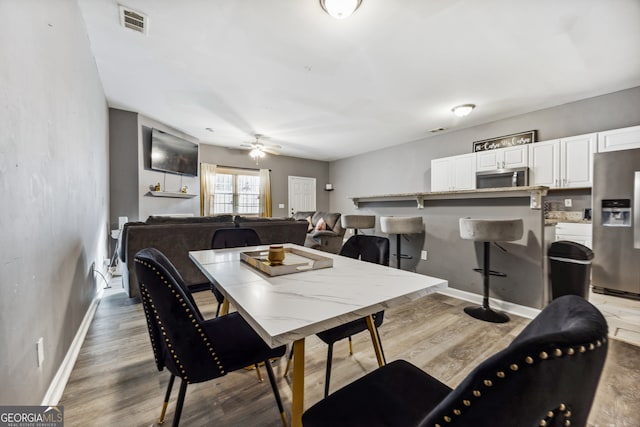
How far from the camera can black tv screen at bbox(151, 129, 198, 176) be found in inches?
184

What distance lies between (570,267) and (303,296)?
9.29ft

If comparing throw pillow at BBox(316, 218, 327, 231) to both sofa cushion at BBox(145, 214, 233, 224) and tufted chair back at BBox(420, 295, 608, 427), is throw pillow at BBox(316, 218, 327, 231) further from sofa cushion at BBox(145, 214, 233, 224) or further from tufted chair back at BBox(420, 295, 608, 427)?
tufted chair back at BBox(420, 295, 608, 427)

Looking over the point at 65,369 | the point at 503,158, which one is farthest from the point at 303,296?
the point at 503,158

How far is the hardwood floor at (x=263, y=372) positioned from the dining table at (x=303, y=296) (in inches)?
22.5

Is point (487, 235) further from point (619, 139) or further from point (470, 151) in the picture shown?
point (470, 151)

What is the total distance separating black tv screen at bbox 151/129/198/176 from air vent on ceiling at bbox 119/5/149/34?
2.64m

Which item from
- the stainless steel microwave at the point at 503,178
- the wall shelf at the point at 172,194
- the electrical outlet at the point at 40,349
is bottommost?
the electrical outlet at the point at 40,349

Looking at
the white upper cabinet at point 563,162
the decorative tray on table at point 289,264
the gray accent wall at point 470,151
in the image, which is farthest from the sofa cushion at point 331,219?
the decorative tray on table at point 289,264

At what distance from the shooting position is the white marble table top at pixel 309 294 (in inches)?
29.0

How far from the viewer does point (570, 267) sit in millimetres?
2420

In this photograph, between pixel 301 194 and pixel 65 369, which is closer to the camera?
pixel 65 369

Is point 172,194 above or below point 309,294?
above

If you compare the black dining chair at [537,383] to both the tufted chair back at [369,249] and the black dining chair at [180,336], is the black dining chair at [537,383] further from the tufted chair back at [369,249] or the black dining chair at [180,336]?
the tufted chair back at [369,249]

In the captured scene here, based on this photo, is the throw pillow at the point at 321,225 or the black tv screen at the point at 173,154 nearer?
the black tv screen at the point at 173,154
